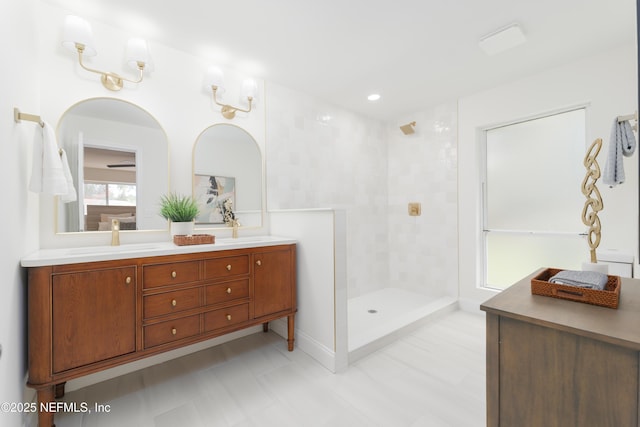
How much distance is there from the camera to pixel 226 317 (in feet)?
6.17

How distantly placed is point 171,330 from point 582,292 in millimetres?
2043

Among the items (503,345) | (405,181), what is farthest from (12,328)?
(405,181)

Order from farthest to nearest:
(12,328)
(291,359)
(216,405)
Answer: (291,359), (216,405), (12,328)

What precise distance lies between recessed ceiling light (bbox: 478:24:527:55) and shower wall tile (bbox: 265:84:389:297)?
161 cm

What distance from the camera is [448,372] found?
194 cm

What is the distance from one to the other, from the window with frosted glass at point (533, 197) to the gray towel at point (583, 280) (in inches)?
68.6

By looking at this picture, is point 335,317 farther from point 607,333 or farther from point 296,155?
point 296,155

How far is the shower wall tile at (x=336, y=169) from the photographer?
9.08 feet

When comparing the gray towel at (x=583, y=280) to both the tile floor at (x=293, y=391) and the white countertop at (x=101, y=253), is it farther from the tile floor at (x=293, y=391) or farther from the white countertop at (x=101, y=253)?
the white countertop at (x=101, y=253)

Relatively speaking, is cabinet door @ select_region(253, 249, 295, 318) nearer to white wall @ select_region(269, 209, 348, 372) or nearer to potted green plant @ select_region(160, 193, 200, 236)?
white wall @ select_region(269, 209, 348, 372)

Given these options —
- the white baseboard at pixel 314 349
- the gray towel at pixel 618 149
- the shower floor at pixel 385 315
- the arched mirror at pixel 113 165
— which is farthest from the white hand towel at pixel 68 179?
the gray towel at pixel 618 149

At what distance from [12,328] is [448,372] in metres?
2.42

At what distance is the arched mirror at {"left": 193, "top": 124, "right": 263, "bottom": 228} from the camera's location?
2318 mm

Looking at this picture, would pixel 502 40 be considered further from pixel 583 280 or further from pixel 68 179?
pixel 68 179
